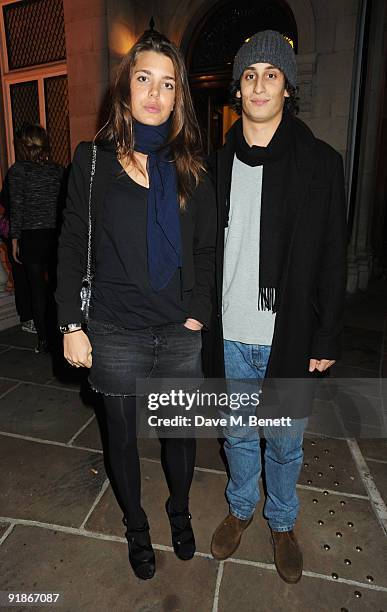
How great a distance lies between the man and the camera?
5.49 feet

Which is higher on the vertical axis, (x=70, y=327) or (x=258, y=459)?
(x=70, y=327)

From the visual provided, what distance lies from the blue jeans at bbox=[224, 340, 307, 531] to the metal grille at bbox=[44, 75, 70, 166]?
24.5ft

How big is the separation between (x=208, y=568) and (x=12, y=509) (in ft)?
3.87

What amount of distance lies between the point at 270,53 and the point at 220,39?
6.29m

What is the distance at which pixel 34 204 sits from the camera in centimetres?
417

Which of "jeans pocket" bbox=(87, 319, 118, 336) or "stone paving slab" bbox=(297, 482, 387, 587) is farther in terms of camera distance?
"stone paving slab" bbox=(297, 482, 387, 587)

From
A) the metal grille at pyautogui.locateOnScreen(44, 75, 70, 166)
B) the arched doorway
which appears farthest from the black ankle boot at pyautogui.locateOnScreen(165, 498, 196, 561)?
the metal grille at pyautogui.locateOnScreen(44, 75, 70, 166)

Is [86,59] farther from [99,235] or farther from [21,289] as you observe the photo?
[99,235]

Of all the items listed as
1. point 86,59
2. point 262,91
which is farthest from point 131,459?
point 86,59

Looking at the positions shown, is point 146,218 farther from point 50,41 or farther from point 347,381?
point 50,41

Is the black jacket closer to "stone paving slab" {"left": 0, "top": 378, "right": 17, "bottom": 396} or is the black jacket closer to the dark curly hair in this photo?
the dark curly hair

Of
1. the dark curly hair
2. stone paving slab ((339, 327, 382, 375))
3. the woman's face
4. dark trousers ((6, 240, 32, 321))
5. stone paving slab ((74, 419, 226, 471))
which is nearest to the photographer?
the woman's face

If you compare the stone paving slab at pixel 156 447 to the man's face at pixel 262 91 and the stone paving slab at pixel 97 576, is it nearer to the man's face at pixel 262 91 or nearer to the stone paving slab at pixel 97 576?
the stone paving slab at pixel 97 576

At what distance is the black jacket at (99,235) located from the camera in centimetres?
166
